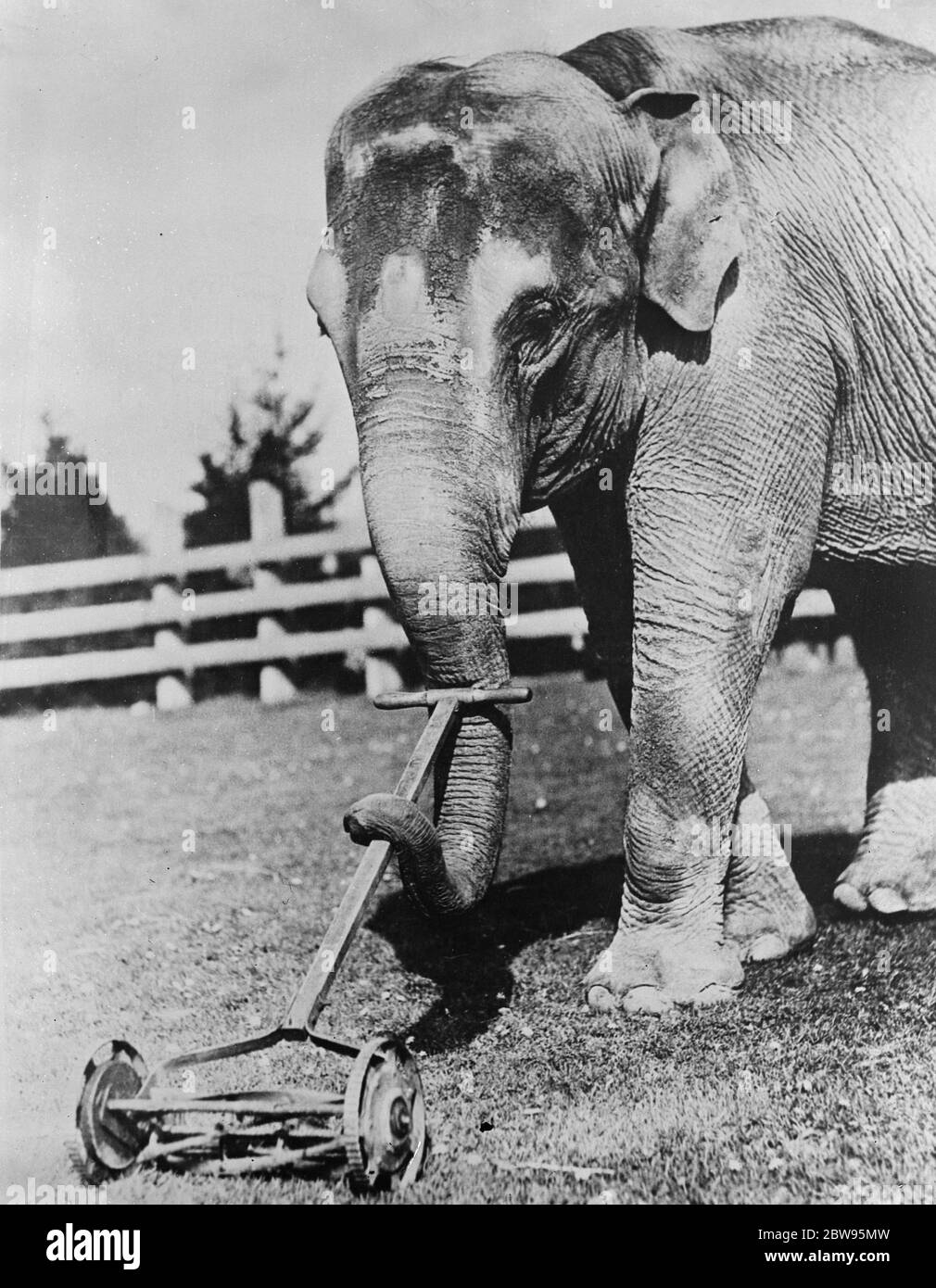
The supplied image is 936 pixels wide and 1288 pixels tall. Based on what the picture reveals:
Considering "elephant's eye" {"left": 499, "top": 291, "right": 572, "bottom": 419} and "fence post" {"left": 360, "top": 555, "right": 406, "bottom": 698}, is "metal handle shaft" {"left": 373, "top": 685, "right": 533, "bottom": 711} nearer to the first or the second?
"elephant's eye" {"left": 499, "top": 291, "right": 572, "bottom": 419}

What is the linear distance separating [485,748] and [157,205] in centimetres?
287

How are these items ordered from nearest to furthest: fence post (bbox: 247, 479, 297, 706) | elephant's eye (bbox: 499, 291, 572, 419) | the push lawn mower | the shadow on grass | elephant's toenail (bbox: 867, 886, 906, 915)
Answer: the push lawn mower → elephant's eye (bbox: 499, 291, 572, 419) → the shadow on grass → elephant's toenail (bbox: 867, 886, 906, 915) → fence post (bbox: 247, 479, 297, 706)

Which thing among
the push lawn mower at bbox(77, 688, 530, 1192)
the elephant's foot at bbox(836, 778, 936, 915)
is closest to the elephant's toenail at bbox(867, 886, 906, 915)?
the elephant's foot at bbox(836, 778, 936, 915)

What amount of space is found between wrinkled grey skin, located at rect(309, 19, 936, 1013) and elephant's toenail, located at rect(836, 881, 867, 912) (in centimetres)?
50

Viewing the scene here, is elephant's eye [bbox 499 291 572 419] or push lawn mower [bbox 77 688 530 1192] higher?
elephant's eye [bbox 499 291 572 419]

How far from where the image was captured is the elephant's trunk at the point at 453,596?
4266 millimetres

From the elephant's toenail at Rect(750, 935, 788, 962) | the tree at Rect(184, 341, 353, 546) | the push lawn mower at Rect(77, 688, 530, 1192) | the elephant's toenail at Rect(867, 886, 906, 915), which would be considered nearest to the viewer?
the push lawn mower at Rect(77, 688, 530, 1192)

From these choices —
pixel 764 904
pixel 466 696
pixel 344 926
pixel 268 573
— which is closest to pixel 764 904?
pixel 764 904

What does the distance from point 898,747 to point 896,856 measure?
18.8 inches

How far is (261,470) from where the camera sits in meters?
10.1

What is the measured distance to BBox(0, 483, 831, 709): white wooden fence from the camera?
32.1ft

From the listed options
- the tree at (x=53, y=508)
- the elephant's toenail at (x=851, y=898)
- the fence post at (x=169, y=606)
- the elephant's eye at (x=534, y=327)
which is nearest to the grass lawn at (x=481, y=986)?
the elephant's toenail at (x=851, y=898)

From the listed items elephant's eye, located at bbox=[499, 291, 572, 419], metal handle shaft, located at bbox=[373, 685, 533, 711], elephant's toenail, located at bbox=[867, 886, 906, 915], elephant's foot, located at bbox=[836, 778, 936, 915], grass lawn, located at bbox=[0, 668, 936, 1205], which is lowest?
grass lawn, located at bbox=[0, 668, 936, 1205]
